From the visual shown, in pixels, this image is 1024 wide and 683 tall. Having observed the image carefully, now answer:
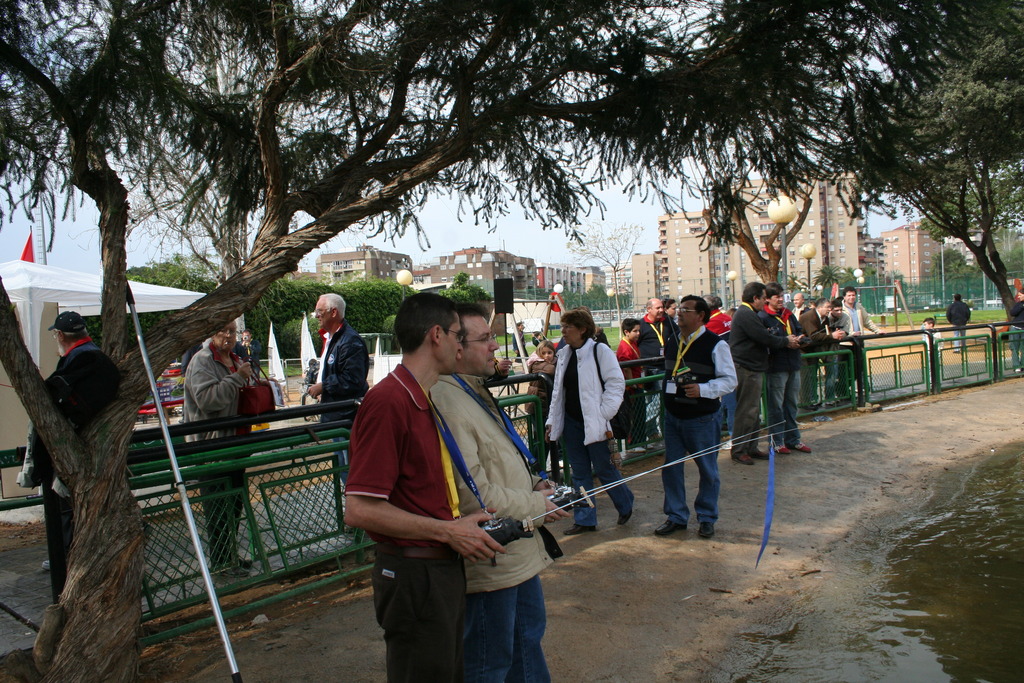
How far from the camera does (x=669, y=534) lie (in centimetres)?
604

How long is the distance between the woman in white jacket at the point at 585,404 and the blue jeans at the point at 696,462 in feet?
1.35

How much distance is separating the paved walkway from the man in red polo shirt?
2779 mm

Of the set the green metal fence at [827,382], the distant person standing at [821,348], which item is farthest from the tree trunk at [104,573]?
the distant person standing at [821,348]

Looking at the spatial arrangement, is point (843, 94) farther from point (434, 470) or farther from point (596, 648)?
point (434, 470)

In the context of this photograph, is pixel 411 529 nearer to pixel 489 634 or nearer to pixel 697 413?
pixel 489 634

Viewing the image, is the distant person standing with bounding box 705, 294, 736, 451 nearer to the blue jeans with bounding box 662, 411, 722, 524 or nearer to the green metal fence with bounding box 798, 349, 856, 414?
the blue jeans with bounding box 662, 411, 722, 524

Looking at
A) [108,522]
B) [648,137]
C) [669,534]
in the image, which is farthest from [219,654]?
[648,137]

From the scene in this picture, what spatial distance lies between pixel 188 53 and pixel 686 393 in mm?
4429

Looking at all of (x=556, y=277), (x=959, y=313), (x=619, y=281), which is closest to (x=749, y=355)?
(x=959, y=313)

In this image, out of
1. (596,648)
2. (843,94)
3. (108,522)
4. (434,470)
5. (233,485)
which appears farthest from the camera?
(843,94)

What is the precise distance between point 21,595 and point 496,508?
4.58m

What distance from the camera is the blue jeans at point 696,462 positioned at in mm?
5949

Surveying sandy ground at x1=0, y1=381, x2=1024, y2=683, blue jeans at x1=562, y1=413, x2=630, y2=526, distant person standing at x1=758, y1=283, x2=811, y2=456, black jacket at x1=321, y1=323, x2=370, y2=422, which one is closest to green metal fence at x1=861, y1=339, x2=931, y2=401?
distant person standing at x1=758, y1=283, x2=811, y2=456

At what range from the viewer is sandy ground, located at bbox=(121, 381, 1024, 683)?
4.00 m
